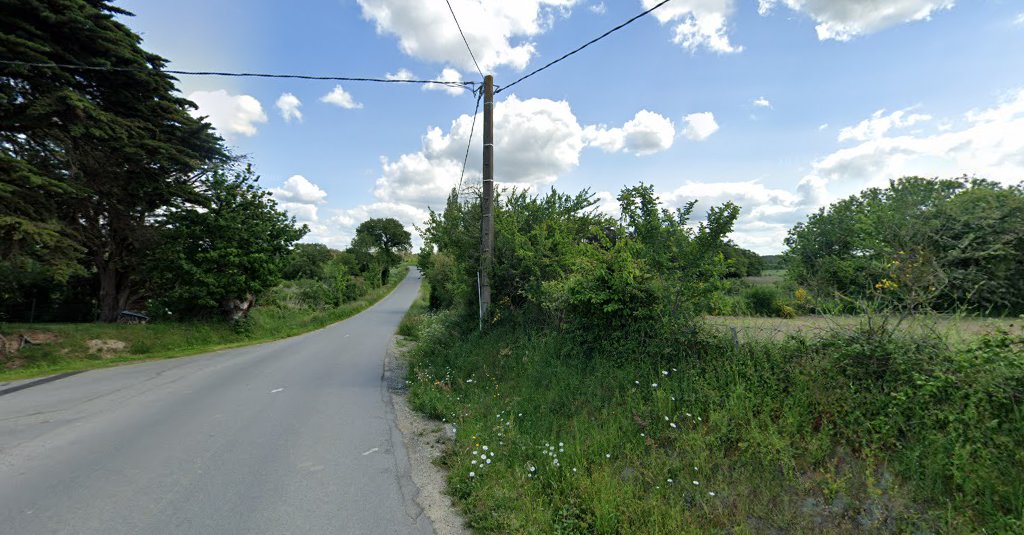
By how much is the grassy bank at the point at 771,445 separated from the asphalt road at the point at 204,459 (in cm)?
102

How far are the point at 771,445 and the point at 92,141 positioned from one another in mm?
19087

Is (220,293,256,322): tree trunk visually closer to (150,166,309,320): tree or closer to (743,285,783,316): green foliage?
(150,166,309,320): tree

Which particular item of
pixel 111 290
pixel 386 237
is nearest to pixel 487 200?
pixel 111 290

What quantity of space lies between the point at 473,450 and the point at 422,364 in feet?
16.9

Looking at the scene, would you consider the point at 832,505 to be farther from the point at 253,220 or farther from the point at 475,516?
the point at 253,220

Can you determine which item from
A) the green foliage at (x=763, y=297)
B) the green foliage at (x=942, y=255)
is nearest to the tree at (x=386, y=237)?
the green foliage at (x=763, y=297)

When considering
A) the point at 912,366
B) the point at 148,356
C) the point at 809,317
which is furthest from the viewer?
the point at 148,356

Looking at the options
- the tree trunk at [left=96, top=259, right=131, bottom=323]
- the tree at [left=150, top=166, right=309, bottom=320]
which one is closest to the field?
the tree at [left=150, top=166, right=309, bottom=320]

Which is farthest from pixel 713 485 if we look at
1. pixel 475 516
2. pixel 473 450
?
pixel 473 450

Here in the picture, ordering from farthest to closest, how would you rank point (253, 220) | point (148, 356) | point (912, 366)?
point (253, 220), point (148, 356), point (912, 366)

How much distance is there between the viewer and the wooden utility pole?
363 inches

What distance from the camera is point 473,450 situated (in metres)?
4.71

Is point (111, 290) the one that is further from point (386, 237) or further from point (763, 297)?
point (386, 237)

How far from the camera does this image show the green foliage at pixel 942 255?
4.27 metres
